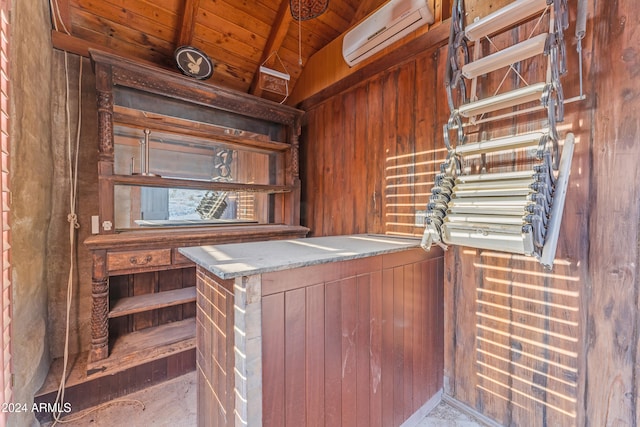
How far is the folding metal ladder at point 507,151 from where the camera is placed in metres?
1.04

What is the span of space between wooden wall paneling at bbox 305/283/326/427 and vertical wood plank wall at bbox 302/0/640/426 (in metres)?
0.91

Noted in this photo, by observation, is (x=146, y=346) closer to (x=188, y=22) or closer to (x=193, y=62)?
(x=193, y=62)

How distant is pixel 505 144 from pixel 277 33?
202 cm

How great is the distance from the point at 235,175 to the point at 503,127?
2125 mm

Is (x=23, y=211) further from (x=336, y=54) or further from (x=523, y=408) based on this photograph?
(x=523, y=408)

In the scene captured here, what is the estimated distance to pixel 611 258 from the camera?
1.08 meters

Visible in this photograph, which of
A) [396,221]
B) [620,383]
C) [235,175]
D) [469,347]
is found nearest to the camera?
[620,383]

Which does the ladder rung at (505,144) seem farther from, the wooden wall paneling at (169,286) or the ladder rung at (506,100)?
the wooden wall paneling at (169,286)

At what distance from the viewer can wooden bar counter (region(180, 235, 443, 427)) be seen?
895 mm

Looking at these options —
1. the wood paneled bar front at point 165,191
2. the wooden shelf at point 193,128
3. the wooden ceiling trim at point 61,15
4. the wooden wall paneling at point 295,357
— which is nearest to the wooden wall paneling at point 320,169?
the wood paneled bar front at point 165,191

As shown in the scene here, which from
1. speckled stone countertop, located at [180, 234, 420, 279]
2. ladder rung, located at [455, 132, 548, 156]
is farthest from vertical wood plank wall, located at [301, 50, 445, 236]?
speckled stone countertop, located at [180, 234, 420, 279]

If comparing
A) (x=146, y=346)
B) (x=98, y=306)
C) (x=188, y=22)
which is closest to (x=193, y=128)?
(x=188, y=22)

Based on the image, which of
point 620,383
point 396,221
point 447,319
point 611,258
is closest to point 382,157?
point 396,221

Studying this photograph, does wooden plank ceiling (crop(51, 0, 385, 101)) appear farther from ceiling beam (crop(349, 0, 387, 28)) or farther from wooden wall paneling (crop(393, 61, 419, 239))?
wooden wall paneling (crop(393, 61, 419, 239))
